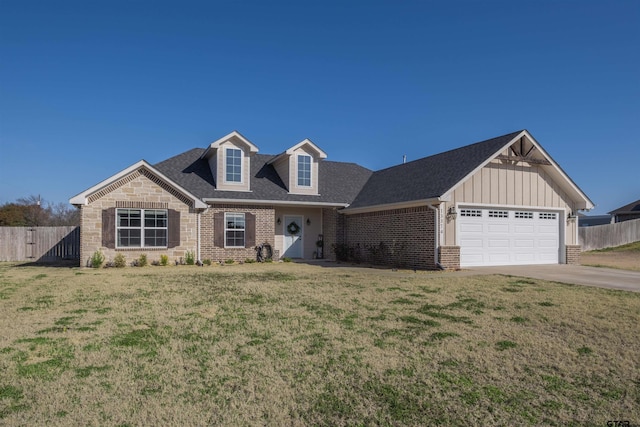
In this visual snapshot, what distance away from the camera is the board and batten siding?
1547 centimetres

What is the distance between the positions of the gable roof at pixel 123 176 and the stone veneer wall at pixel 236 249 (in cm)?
100

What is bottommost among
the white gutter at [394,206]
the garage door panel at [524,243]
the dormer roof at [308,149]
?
the garage door panel at [524,243]

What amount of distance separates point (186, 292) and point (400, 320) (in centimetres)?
537

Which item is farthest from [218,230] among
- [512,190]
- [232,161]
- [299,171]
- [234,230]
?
[512,190]

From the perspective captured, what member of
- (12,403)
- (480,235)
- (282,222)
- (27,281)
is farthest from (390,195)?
(12,403)

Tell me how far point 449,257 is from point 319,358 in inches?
425

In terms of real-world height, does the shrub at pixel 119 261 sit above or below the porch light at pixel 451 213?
below

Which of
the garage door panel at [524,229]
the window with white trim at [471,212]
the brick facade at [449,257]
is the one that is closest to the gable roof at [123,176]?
the brick facade at [449,257]

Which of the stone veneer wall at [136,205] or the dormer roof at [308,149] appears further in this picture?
the dormer roof at [308,149]

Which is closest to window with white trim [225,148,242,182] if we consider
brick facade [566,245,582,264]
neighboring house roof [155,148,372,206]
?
neighboring house roof [155,148,372,206]

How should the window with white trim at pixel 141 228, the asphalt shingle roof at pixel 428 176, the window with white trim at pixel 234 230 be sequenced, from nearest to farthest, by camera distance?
1. the asphalt shingle roof at pixel 428 176
2. the window with white trim at pixel 141 228
3. the window with white trim at pixel 234 230

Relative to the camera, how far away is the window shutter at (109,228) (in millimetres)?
16188

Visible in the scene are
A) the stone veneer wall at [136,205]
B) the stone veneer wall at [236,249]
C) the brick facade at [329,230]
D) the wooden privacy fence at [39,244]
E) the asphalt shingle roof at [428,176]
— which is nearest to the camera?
the asphalt shingle roof at [428,176]

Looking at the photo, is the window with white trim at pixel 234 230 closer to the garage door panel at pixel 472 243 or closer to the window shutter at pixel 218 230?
the window shutter at pixel 218 230
